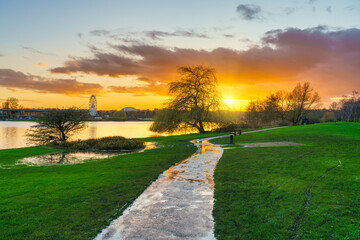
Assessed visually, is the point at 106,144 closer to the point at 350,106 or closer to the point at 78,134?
the point at 78,134

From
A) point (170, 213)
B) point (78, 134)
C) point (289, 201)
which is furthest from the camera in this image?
point (78, 134)

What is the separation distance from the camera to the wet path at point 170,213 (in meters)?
4.66

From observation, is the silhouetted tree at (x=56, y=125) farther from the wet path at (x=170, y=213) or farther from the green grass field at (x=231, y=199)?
the wet path at (x=170, y=213)

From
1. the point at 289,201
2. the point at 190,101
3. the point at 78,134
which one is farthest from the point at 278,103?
the point at 289,201

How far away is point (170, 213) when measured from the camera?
5625mm

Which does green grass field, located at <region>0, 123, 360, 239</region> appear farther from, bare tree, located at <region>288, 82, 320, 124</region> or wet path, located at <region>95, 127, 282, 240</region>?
bare tree, located at <region>288, 82, 320, 124</region>

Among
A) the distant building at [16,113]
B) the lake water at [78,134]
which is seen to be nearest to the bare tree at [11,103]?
the distant building at [16,113]

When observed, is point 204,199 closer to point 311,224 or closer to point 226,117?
point 311,224

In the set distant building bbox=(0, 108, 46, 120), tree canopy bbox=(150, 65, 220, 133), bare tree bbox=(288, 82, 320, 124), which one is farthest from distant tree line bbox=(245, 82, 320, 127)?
distant building bbox=(0, 108, 46, 120)

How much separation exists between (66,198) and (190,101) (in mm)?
27969

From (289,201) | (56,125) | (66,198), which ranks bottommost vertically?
(66,198)

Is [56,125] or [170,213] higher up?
[56,125]

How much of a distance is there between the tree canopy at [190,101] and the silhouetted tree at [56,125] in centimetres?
1199

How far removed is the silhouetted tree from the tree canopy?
1199cm
